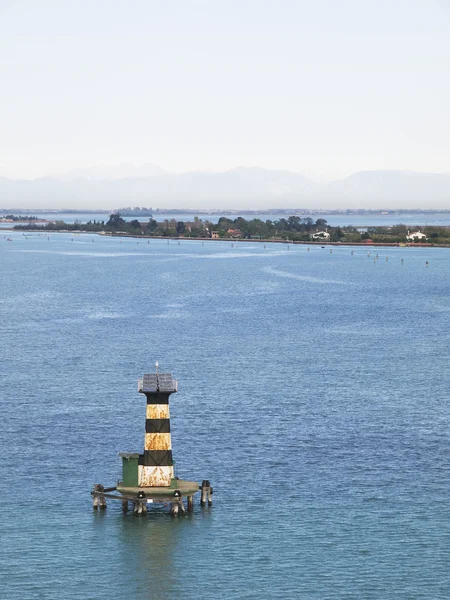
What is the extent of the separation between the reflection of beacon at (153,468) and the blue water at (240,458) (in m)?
0.78

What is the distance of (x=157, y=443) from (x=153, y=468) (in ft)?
3.02

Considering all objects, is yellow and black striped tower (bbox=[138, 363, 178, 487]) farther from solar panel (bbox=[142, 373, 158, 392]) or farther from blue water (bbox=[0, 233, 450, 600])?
blue water (bbox=[0, 233, 450, 600])

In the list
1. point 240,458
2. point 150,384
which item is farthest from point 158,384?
point 240,458

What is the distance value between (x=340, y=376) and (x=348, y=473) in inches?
904

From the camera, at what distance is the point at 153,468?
39.9 meters

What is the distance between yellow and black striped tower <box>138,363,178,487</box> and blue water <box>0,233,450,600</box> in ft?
5.59

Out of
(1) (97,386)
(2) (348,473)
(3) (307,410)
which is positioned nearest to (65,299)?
(1) (97,386)

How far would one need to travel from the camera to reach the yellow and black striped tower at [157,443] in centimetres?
3969

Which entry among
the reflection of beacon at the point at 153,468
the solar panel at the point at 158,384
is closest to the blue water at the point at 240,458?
the reflection of beacon at the point at 153,468

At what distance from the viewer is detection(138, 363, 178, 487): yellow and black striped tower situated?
3969cm

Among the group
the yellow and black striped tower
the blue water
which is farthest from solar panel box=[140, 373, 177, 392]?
the blue water

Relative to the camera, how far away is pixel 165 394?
39.5 m

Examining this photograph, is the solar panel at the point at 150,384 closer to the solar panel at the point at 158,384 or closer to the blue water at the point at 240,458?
the solar panel at the point at 158,384

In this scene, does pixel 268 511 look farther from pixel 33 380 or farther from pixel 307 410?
pixel 33 380
